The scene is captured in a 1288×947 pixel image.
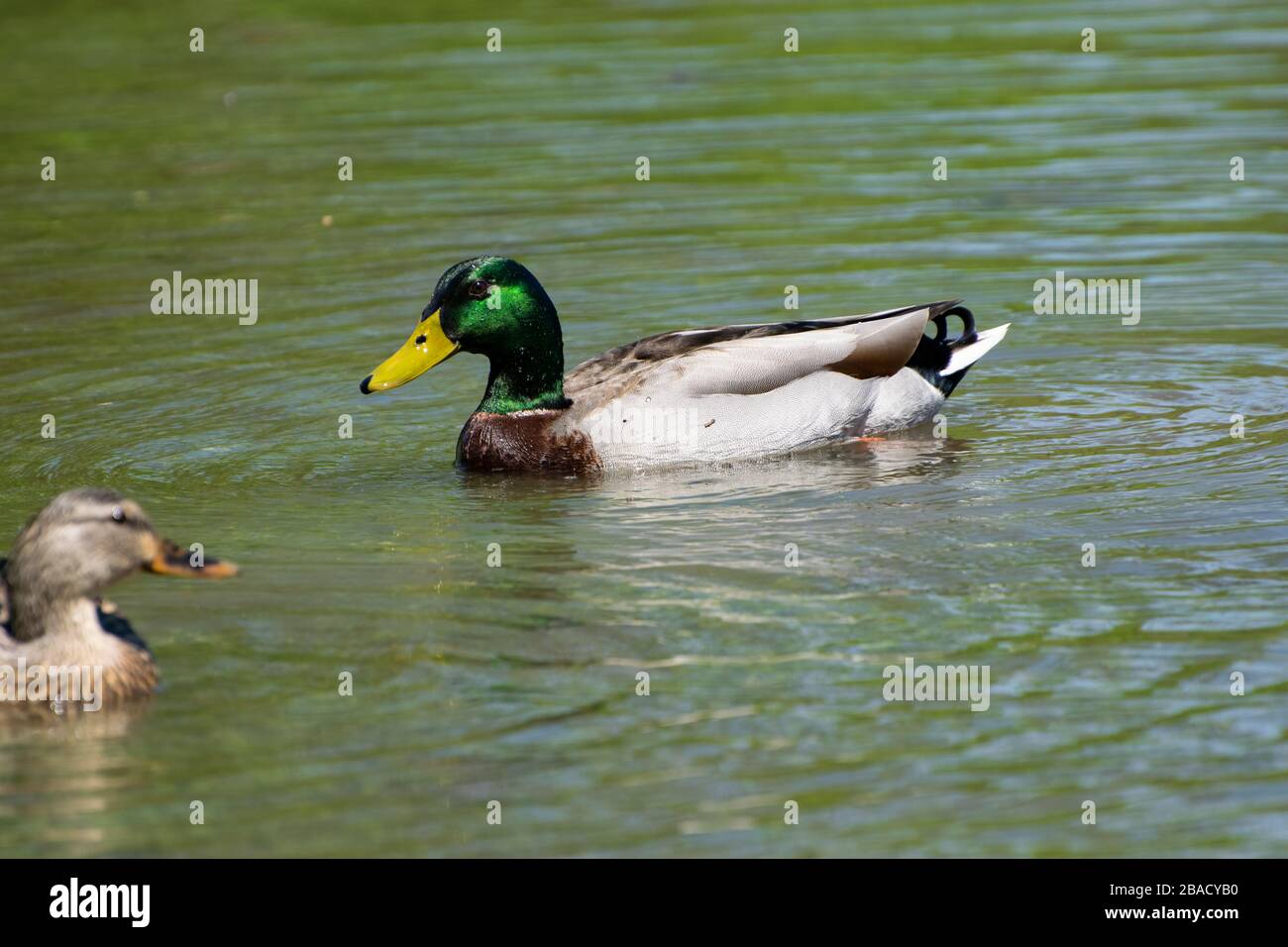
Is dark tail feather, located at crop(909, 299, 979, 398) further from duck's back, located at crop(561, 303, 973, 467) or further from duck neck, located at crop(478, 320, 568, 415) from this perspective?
duck neck, located at crop(478, 320, 568, 415)

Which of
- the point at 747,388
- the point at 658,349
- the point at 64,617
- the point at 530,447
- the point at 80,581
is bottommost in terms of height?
the point at 64,617

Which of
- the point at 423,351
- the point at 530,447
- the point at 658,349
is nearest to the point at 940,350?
the point at 658,349

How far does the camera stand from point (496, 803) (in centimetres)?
647

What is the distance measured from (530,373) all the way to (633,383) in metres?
0.56

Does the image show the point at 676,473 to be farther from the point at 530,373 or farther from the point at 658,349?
the point at 530,373

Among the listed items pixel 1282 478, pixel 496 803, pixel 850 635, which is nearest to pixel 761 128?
pixel 1282 478

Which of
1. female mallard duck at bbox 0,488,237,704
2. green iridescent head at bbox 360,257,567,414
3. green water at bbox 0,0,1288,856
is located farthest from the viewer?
green iridescent head at bbox 360,257,567,414

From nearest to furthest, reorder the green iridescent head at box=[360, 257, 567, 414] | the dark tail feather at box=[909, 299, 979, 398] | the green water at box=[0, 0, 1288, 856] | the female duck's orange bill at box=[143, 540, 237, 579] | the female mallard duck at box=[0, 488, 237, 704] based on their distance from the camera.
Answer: the green water at box=[0, 0, 1288, 856] < the female mallard duck at box=[0, 488, 237, 704] < the female duck's orange bill at box=[143, 540, 237, 579] < the green iridescent head at box=[360, 257, 567, 414] < the dark tail feather at box=[909, 299, 979, 398]

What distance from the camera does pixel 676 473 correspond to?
10.4 meters

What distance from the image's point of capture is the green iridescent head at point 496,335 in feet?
34.6

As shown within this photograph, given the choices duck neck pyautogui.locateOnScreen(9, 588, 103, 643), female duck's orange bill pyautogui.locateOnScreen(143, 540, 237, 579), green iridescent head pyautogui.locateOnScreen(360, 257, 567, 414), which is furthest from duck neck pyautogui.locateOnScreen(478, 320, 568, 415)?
duck neck pyautogui.locateOnScreen(9, 588, 103, 643)

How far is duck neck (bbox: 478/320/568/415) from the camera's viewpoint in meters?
10.7

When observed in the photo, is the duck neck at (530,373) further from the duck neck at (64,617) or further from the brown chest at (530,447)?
the duck neck at (64,617)

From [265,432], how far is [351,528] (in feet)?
6.66
